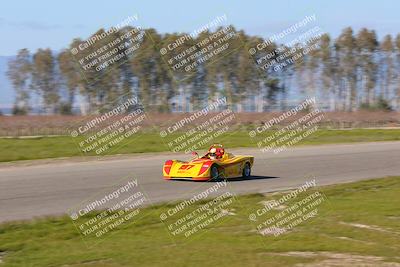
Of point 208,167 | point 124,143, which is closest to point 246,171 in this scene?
point 208,167

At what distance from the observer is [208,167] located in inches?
699

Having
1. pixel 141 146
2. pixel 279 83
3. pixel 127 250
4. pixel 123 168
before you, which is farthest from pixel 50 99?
pixel 127 250

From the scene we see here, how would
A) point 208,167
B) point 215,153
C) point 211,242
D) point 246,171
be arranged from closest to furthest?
point 211,242 → point 208,167 → point 215,153 → point 246,171

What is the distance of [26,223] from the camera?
11.3 m

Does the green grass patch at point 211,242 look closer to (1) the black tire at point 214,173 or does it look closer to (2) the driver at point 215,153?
(1) the black tire at point 214,173

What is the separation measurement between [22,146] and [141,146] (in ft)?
18.1

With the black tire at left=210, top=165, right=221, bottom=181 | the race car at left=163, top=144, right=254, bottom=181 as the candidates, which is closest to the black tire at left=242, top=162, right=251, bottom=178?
the race car at left=163, top=144, right=254, bottom=181

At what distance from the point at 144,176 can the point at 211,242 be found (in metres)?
9.23

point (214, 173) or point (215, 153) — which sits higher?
point (215, 153)

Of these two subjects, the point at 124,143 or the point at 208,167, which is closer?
the point at 208,167

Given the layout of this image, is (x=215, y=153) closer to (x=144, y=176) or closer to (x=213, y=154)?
(x=213, y=154)

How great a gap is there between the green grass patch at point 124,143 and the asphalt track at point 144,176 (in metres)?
2.86

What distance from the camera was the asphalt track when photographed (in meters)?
14.2

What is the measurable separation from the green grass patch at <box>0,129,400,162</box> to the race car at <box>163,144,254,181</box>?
875 centimetres
